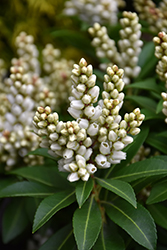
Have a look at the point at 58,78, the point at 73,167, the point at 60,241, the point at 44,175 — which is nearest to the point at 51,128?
the point at 73,167

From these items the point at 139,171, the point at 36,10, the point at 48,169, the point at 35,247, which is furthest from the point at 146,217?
the point at 36,10

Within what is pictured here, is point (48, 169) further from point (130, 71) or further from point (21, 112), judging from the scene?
point (130, 71)

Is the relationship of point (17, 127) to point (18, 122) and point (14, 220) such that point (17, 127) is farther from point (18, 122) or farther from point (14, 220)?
point (14, 220)

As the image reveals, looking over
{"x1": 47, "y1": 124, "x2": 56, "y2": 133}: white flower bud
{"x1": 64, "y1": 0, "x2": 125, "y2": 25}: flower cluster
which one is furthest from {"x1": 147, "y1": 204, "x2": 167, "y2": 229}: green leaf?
{"x1": 64, "y1": 0, "x2": 125, "y2": 25}: flower cluster

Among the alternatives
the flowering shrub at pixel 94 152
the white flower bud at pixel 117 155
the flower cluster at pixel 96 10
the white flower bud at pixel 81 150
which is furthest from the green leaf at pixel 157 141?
the flower cluster at pixel 96 10

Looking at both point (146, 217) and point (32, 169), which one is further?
point (32, 169)

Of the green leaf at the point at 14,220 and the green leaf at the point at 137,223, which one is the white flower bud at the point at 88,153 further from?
the green leaf at the point at 14,220

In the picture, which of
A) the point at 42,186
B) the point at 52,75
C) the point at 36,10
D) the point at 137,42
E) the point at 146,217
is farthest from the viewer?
the point at 36,10
